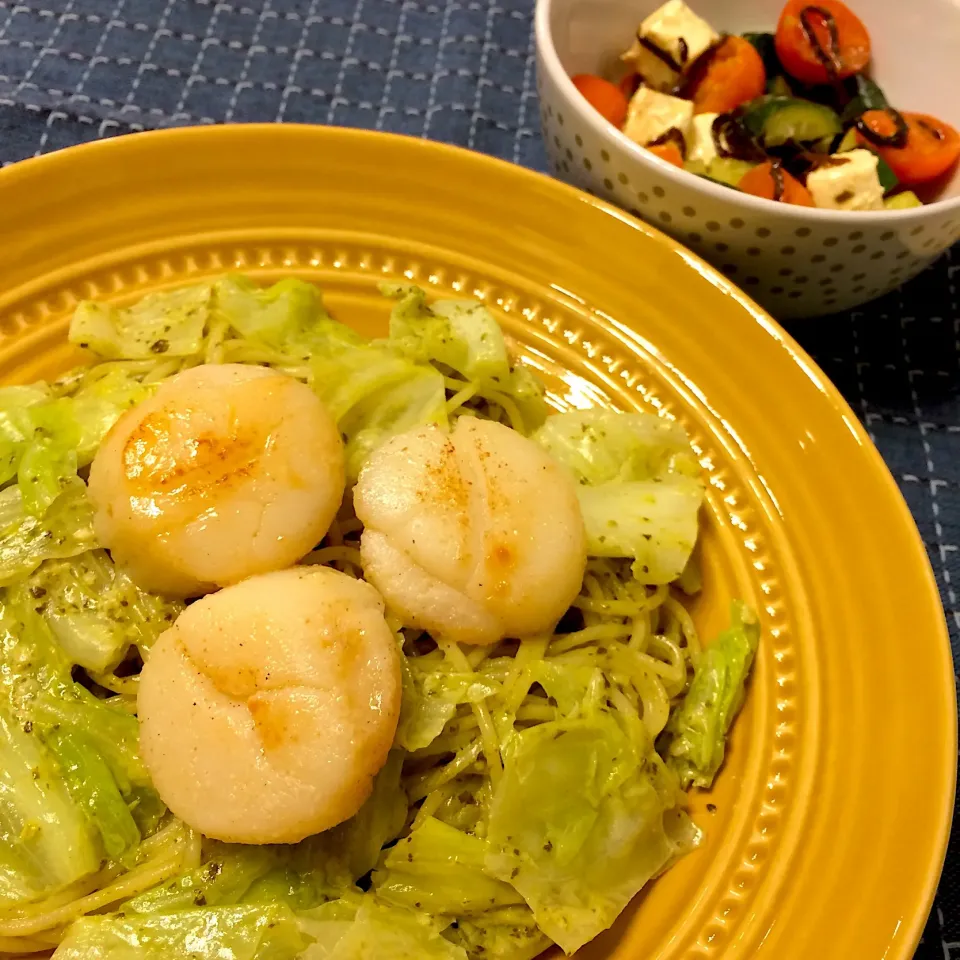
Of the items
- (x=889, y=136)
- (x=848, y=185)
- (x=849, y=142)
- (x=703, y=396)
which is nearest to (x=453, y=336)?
(x=703, y=396)

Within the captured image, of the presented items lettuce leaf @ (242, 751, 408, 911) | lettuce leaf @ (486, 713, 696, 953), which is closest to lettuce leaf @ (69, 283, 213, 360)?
lettuce leaf @ (242, 751, 408, 911)

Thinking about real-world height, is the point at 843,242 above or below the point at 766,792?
above

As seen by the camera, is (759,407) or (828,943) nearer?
(828,943)

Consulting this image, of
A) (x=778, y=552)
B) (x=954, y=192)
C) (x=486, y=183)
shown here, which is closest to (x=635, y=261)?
(x=486, y=183)

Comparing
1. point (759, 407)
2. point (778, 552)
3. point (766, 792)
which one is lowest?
point (766, 792)

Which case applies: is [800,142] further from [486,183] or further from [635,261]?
[486,183]

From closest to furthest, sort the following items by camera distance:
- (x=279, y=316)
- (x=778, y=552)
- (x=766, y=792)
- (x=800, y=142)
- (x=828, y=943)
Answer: (x=828, y=943)
(x=766, y=792)
(x=778, y=552)
(x=279, y=316)
(x=800, y=142)

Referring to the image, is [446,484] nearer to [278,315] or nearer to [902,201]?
[278,315]

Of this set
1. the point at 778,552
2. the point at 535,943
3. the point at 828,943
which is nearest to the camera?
the point at 828,943
